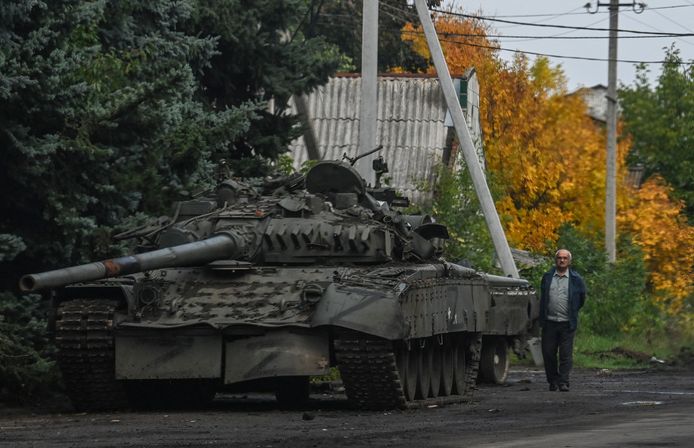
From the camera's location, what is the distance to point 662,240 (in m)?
52.3

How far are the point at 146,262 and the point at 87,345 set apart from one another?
1029 mm

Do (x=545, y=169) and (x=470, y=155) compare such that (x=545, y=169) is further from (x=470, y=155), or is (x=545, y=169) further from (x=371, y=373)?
(x=371, y=373)

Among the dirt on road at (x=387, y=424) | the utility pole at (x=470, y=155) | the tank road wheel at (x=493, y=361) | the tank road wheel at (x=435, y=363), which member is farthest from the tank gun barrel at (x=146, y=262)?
the utility pole at (x=470, y=155)

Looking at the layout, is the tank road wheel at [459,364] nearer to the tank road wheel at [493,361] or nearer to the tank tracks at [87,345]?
the tank road wheel at [493,361]

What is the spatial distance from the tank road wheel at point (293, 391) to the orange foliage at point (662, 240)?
30.9 m

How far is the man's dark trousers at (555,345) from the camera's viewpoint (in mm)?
21328

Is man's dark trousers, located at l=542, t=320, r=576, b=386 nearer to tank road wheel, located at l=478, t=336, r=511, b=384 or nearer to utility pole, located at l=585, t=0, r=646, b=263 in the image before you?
tank road wheel, located at l=478, t=336, r=511, b=384

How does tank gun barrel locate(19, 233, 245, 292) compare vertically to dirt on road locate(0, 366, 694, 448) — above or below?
above

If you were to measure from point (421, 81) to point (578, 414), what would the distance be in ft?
93.5

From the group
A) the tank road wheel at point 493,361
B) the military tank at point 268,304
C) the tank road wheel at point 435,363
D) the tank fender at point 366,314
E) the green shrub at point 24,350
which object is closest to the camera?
the tank fender at point 366,314

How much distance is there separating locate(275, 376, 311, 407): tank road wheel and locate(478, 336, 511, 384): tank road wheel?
5.66 m

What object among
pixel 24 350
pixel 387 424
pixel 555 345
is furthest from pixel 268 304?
pixel 555 345

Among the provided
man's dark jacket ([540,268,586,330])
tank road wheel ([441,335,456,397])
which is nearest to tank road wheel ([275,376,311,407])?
tank road wheel ([441,335,456,397])

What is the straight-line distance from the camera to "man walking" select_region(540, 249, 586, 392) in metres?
21.4
